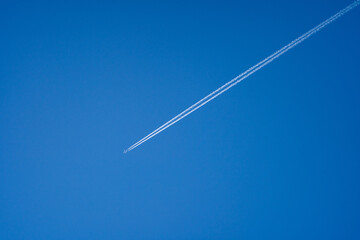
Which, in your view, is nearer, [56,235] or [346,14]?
[346,14]

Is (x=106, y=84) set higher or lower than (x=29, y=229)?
higher

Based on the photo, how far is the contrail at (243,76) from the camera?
1602mm

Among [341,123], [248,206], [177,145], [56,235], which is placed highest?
[177,145]

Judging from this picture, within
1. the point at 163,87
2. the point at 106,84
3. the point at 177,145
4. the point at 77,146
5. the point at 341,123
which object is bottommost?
the point at 341,123

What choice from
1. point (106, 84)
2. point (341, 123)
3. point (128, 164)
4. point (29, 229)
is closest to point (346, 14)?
point (341, 123)

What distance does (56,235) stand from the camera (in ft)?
5.58

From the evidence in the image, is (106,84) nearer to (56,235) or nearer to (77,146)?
(77,146)

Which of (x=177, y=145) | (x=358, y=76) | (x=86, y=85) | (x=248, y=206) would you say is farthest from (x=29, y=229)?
(x=358, y=76)

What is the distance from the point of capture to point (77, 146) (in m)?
1.66

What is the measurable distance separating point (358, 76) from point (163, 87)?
4.28 feet

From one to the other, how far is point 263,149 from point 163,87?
31.6 inches

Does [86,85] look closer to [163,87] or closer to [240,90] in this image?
[163,87]

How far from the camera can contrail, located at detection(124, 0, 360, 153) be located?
1602 mm

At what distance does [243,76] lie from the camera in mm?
1639
